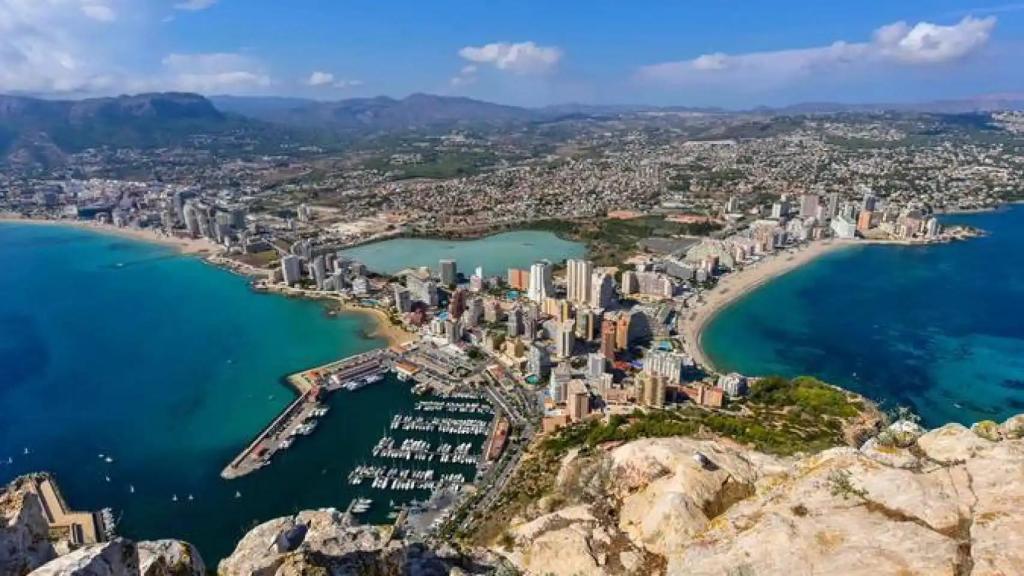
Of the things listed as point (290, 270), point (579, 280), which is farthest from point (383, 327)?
point (290, 270)

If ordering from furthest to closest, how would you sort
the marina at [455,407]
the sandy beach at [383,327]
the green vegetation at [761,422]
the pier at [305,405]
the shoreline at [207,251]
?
the shoreline at [207,251] < the sandy beach at [383,327] < the marina at [455,407] < the pier at [305,405] < the green vegetation at [761,422]

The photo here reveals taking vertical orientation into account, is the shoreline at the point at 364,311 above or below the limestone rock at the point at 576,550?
below

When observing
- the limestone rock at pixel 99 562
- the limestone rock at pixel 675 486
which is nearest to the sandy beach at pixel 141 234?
the limestone rock at pixel 675 486

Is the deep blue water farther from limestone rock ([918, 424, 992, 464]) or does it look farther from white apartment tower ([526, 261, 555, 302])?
limestone rock ([918, 424, 992, 464])

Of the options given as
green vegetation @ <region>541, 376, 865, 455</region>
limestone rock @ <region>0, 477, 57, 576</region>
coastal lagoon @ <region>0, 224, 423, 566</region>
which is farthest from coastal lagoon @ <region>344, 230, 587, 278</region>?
limestone rock @ <region>0, 477, 57, 576</region>

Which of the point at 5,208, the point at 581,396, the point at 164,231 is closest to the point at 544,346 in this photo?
the point at 581,396

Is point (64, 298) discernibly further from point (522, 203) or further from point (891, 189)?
point (891, 189)

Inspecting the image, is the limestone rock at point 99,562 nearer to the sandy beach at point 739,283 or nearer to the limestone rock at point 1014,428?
the limestone rock at point 1014,428

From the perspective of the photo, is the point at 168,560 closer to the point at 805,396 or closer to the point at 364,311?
the point at 805,396
